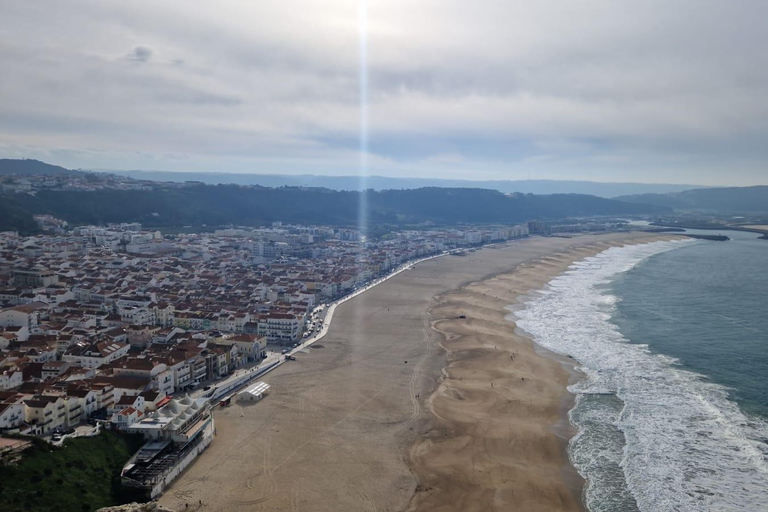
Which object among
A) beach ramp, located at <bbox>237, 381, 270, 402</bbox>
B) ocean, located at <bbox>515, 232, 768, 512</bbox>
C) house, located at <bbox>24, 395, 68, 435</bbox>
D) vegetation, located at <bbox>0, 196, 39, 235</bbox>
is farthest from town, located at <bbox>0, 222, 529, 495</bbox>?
ocean, located at <bbox>515, 232, 768, 512</bbox>

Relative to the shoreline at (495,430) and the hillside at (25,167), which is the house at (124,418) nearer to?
the shoreline at (495,430)

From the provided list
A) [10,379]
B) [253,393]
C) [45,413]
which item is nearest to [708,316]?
[253,393]

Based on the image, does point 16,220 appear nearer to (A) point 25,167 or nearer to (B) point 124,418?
(B) point 124,418

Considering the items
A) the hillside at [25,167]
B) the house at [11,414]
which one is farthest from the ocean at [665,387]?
the hillside at [25,167]

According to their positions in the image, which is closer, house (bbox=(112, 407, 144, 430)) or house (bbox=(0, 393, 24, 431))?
house (bbox=(0, 393, 24, 431))

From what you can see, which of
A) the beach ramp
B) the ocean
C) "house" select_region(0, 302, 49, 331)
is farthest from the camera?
"house" select_region(0, 302, 49, 331)

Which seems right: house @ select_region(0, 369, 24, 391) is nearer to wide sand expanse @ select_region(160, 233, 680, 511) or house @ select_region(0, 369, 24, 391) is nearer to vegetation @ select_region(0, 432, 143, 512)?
vegetation @ select_region(0, 432, 143, 512)

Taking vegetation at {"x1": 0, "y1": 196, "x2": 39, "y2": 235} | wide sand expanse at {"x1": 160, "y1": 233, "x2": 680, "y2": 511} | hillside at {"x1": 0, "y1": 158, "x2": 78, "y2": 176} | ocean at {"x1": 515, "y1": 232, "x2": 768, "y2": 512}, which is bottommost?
wide sand expanse at {"x1": 160, "y1": 233, "x2": 680, "y2": 511}

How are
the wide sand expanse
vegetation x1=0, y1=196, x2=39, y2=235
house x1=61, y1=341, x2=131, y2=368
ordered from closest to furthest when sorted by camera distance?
1. the wide sand expanse
2. house x1=61, y1=341, x2=131, y2=368
3. vegetation x1=0, y1=196, x2=39, y2=235
